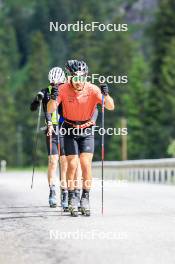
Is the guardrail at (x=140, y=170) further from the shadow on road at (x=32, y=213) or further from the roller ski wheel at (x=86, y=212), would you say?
the roller ski wheel at (x=86, y=212)

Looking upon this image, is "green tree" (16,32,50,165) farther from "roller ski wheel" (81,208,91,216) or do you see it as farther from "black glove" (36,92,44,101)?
"roller ski wheel" (81,208,91,216)

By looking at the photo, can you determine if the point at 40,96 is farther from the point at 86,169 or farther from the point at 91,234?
the point at 91,234

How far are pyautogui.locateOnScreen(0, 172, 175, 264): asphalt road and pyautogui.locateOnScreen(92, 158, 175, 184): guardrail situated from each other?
11138mm

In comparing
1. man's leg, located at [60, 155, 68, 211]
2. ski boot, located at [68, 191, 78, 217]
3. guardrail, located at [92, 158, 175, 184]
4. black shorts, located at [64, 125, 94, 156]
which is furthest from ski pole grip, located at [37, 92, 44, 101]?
guardrail, located at [92, 158, 175, 184]

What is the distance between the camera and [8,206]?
13.5 metres

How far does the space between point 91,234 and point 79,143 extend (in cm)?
272

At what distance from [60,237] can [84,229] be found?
2.51 feet

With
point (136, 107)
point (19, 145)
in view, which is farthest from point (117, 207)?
point (19, 145)

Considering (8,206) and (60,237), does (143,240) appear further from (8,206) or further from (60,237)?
(8,206)

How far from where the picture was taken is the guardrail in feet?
81.4

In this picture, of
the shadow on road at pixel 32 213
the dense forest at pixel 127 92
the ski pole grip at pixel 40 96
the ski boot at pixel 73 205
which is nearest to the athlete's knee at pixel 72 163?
the ski boot at pixel 73 205

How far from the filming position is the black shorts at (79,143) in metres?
11.5

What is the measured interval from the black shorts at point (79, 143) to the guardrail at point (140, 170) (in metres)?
12.8

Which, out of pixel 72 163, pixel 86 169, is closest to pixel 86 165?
pixel 86 169
